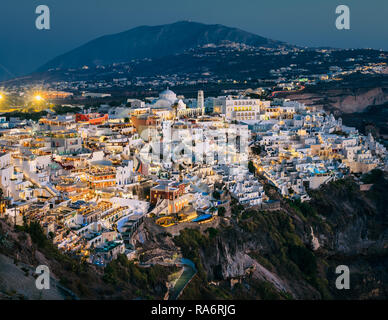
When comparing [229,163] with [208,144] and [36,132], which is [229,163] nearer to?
[208,144]

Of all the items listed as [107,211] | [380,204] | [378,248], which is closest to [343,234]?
[378,248]

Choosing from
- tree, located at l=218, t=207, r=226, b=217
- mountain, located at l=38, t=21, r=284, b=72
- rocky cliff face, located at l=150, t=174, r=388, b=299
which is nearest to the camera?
rocky cliff face, located at l=150, t=174, r=388, b=299

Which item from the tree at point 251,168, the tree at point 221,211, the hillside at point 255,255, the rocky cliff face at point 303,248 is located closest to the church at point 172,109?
the tree at point 251,168

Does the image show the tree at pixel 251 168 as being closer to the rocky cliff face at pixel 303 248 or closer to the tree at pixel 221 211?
the rocky cliff face at pixel 303 248

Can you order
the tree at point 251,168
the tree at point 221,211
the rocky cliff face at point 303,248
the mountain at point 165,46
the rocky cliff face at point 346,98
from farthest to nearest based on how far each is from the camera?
the mountain at point 165,46 < the rocky cliff face at point 346,98 < the tree at point 251,168 < the tree at point 221,211 < the rocky cliff face at point 303,248

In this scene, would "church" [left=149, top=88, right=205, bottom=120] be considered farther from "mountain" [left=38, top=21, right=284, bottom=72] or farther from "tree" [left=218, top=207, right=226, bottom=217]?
"mountain" [left=38, top=21, right=284, bottom=72]

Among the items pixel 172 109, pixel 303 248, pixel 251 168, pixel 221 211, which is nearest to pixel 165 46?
pixel 172 109

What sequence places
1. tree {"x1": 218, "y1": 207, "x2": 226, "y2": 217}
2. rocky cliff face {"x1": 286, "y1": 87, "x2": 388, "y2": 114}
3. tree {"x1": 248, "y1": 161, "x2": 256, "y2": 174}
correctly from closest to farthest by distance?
tree {"x1": 218, "y1": 207, "x2": 226, "y2": 217} < tree {"x1": 248, "y1": 161, "x2": 256, "y2": 174} < rocky cliff face {"x1": 286, "y1": 87, "x2": 388, "y2": 114}

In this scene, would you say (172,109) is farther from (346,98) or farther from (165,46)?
(165,46)

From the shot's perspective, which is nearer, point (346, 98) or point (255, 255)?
point (255, 255)

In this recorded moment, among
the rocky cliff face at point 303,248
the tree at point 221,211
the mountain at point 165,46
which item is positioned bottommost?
the rocky cliff face at point 303,248

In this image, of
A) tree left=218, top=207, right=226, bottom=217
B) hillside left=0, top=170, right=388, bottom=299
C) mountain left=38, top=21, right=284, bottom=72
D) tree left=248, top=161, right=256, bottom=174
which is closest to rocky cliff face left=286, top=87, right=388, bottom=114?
hillside left=0, top=170, right=388, bottom=299

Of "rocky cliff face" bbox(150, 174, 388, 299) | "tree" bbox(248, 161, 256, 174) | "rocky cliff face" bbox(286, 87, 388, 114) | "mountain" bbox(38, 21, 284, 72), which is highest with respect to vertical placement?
"mountain" bbox(38, 21, 284, 72)
